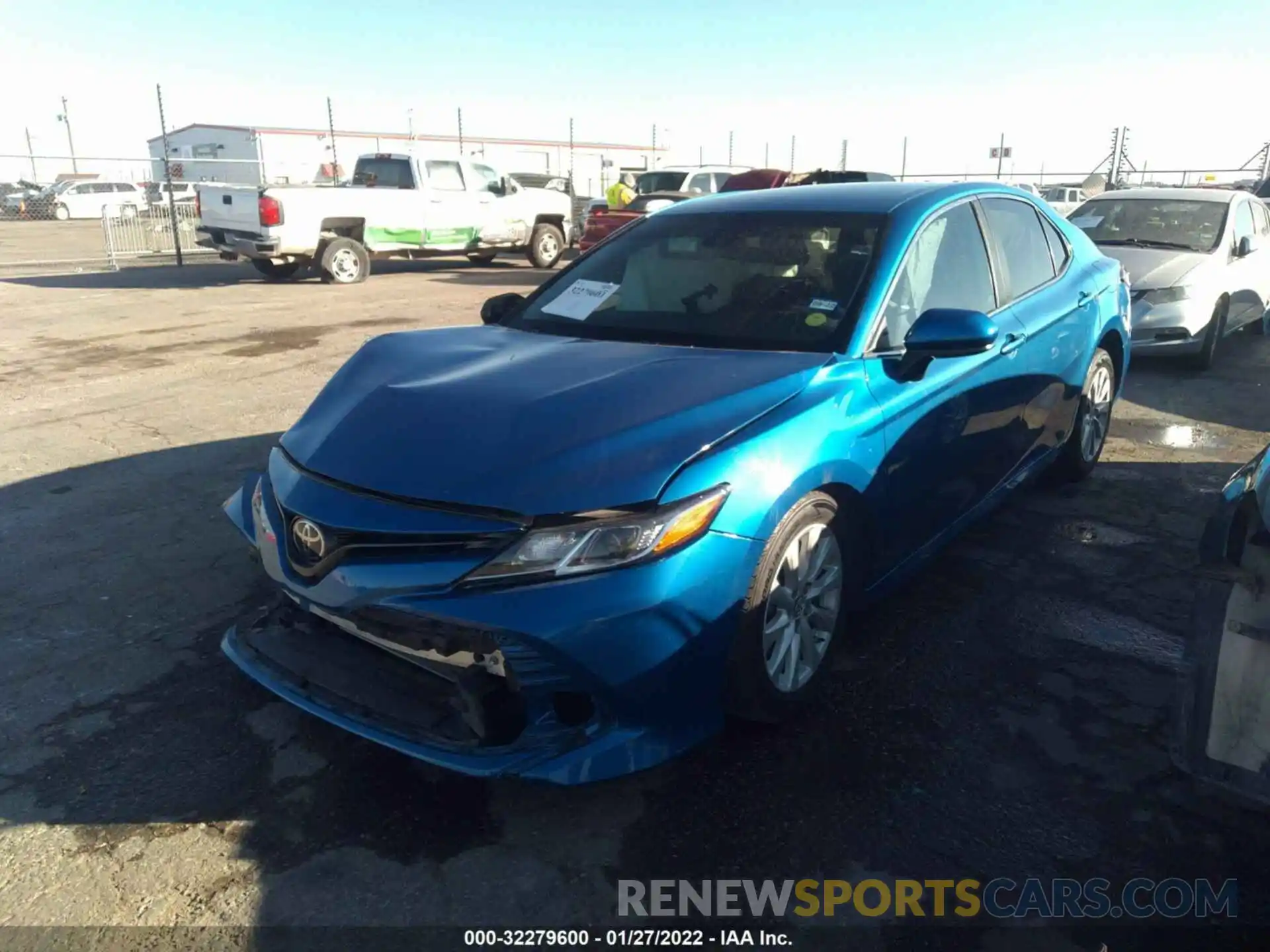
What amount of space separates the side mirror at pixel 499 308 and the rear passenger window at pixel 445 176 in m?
12.1

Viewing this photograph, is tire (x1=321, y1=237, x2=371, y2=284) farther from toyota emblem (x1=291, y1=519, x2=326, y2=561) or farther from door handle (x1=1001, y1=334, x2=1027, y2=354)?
toyota emblem (x1=291, y1=519, x2=326, y2=561)

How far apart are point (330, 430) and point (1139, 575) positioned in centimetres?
333

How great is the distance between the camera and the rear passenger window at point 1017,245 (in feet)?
13.2

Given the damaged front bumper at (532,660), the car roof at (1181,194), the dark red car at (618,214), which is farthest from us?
the dark red car at (618,214)

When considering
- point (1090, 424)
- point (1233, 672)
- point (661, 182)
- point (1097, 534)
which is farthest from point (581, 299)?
point (661, 182)

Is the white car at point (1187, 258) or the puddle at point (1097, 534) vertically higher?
the white car at point (1187, 258)

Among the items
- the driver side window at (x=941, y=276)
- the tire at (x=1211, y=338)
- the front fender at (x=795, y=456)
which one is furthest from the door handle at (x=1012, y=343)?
the tire at (x=1211, y=338)

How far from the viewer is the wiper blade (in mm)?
8438

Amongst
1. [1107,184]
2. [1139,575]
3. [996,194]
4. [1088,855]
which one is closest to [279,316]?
[996,194]

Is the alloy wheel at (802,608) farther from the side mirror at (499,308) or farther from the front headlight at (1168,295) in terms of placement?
the front headlight at (1168,295)

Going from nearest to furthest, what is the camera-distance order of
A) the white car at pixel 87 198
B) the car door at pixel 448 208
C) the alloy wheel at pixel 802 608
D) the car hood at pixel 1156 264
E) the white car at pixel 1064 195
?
the alloy wheel at pixel 802 608 → the car hood at pixel 1156 264 → the car door at pixel 448 208 → the white car at pixel 1064 195 → the white car at pixel 87 198

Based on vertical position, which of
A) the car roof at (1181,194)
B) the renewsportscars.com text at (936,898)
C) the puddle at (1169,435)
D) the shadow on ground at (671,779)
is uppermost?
the car roof at (1181,194)

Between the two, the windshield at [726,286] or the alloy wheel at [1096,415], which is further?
the alloy wheel at [1096,415]

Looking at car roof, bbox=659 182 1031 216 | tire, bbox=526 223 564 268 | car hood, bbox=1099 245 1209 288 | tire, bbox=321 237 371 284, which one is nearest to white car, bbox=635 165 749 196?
tire, bbox=526 223 564 268
